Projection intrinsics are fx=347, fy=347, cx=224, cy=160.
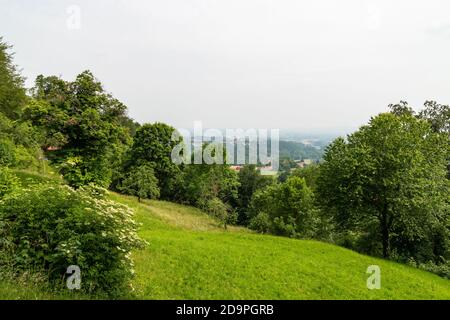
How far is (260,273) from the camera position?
16812 millimetres

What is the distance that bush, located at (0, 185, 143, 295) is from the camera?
32.8 feet

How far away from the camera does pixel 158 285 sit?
13461 mm

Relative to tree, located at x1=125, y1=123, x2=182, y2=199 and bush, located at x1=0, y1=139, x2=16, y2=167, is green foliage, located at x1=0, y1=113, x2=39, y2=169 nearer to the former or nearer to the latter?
bush, located at x1=0, y1=139, x2=16, y2=167

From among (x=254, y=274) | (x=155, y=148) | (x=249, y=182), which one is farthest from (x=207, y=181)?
(x=254, y=274)

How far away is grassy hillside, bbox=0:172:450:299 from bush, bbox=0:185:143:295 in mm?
957

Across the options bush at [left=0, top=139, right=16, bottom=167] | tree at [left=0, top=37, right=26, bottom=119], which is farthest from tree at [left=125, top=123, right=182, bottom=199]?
bush at [left=0, top=139, right=16, bottom=167]

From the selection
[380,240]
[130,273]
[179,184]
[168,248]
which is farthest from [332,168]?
[179,184]

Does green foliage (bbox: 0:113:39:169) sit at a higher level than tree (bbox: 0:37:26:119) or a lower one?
lower

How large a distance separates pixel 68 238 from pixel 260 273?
9679 millimetres

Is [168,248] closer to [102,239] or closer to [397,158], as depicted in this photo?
[102,239]

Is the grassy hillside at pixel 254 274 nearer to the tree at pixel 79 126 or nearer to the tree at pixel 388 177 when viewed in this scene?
the tree at pixel 388 177

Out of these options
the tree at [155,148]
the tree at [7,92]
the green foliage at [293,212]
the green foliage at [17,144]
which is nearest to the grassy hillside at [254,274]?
the green foliage at [17,144]

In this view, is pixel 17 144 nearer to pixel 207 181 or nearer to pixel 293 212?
pixel 293 212

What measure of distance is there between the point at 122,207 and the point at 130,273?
226 cm
